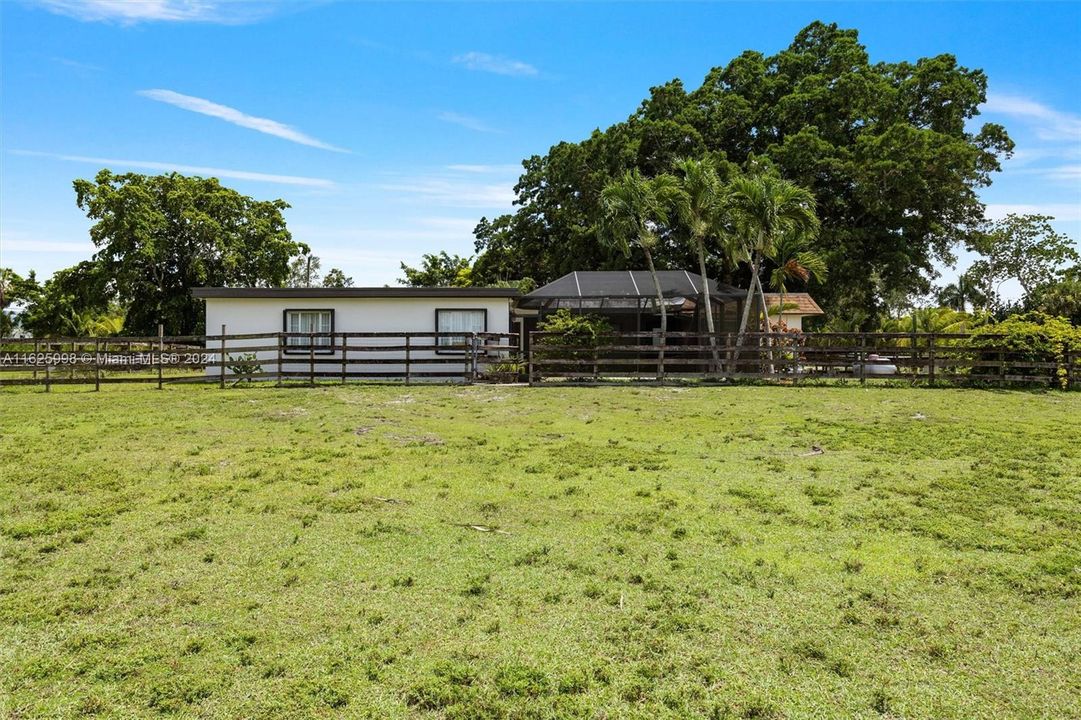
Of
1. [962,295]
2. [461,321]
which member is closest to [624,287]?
[461,321]

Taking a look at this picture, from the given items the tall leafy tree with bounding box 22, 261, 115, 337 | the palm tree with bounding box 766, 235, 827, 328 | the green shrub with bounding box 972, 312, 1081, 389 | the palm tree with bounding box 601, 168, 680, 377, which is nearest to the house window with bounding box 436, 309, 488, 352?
the palm tree with bounding box 601, 168, 680, 377

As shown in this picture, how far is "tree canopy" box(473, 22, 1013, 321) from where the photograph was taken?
25.3m

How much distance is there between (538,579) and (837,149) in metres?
26.3

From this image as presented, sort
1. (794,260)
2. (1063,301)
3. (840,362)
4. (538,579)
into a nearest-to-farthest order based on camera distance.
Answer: (538,579)
(840,362)
(794,260)
(1063,301)

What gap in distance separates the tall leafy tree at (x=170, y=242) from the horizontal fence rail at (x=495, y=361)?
13498mm

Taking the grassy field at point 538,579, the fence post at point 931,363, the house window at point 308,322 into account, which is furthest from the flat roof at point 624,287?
the grassy field at point 538,579

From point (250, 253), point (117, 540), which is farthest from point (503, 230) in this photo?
point (117, 540)

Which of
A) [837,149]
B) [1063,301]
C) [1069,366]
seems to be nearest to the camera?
[1069,366]

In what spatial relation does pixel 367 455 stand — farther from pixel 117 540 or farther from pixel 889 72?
pixel 889 72

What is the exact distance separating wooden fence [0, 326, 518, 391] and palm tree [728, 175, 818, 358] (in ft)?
23.4

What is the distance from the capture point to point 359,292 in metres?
19.5

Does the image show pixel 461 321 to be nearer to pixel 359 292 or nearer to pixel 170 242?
pixel 359 292

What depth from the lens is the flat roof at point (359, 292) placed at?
1948cm

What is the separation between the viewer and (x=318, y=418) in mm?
11438
